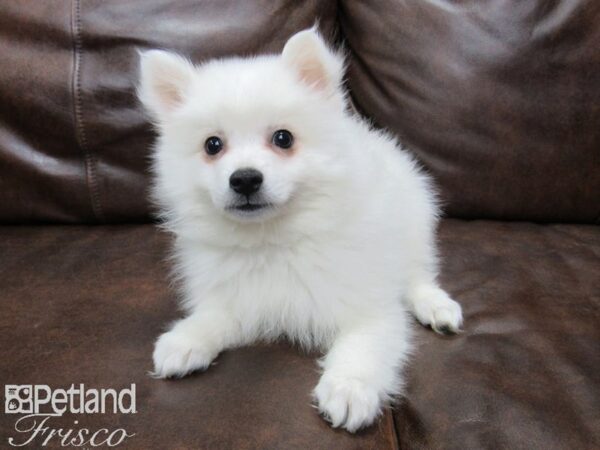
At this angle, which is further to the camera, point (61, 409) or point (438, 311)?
point (438, 311)

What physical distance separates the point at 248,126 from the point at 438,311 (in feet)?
2.34

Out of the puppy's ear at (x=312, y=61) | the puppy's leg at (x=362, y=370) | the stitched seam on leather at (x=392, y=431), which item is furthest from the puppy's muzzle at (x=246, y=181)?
the stitched seam on leather at (x=392, y=431)

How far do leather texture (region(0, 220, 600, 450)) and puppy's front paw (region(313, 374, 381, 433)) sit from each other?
28 mm

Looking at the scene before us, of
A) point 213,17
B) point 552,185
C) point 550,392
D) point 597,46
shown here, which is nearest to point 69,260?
point 213,17

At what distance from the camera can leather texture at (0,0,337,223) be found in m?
1.78

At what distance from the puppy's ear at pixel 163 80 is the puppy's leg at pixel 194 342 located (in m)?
0.58

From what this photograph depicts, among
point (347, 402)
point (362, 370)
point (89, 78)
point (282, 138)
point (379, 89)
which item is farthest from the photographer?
point (379, 89)

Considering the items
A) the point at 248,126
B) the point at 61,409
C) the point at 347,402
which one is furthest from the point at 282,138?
the point at 61,409

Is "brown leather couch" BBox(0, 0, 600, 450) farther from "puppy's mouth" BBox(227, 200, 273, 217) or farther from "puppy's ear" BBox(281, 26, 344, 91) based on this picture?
"puppy's ear" BBox(281, 26, 344, 91)

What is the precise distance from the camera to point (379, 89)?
1.97 m

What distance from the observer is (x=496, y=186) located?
1951 mm

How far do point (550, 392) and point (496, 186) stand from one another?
3.24ft

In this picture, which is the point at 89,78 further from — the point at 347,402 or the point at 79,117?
the point at 347,402

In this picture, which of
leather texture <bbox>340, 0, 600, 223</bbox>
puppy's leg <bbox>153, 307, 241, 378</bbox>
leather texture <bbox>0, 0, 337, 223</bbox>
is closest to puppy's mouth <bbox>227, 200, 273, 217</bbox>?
puppy's leg <bbox>153, 307, 241, 378</bbox>
